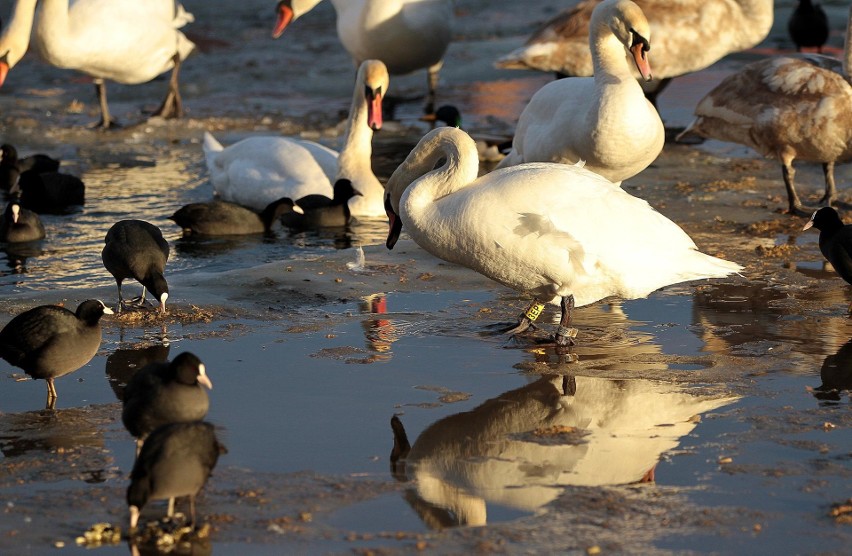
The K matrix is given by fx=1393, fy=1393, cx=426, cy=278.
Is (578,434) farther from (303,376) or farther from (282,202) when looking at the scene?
(282,202)

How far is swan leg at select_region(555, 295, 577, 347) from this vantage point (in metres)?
7.04

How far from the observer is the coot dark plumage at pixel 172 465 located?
461 cm

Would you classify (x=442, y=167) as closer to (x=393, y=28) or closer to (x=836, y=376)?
(x=836, y=376)

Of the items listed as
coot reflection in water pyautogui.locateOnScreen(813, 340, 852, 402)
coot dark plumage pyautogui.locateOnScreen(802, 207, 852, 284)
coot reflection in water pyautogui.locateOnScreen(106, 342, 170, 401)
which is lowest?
coot reflection in water pyautogui.locateOnScreen(106, 342, 170, 401)

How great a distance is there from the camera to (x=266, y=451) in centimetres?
550

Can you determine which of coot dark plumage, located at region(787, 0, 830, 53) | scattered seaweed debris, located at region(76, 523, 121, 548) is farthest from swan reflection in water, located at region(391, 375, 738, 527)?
coot dark plumage, located at region(787, 0, 830, 53)

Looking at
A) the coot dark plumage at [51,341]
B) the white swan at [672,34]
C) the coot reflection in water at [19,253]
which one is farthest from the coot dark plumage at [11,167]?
the coot dark plumage at [51,341]

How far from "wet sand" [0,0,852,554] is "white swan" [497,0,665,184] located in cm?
98

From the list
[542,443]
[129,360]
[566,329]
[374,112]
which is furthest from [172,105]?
[542,443]

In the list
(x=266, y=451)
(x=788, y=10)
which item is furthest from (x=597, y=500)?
(x=788, y=10)

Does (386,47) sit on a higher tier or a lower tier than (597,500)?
higher

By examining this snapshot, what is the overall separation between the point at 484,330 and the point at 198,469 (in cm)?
296

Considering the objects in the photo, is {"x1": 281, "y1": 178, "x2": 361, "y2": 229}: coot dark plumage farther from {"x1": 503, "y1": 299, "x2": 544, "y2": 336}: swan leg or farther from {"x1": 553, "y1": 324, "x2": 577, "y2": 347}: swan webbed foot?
{"x1": 553, "y1": 324, "x2": 577, "y2": 347}: swan webbed foot

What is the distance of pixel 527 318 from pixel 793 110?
3905mm
